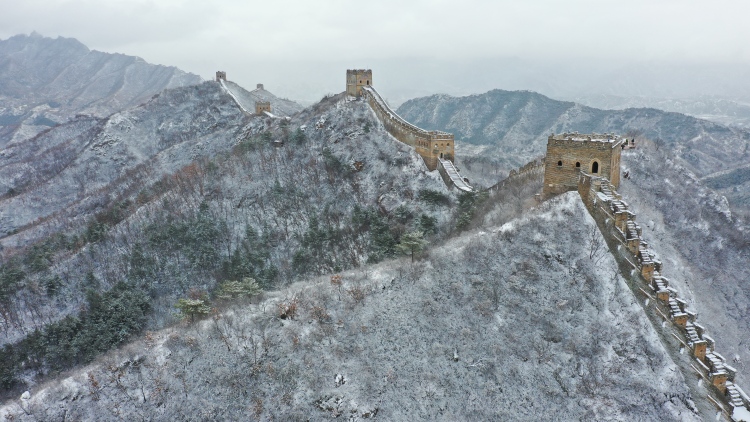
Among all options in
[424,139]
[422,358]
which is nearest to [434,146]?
[424,139]

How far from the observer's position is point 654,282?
2452 centimetres

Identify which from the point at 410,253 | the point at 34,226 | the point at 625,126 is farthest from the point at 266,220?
the point at 625,126

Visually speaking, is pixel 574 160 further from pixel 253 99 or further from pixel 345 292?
pixel 253 99

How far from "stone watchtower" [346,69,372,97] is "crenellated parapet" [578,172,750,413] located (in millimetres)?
46744

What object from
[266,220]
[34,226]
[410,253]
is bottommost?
[34,226]

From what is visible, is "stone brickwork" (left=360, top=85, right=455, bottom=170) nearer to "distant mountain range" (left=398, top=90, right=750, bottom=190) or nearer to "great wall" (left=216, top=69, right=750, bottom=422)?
"great wall" (left=216, top=69, right=750, bottom=422)

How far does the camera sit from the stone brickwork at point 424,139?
182 feet

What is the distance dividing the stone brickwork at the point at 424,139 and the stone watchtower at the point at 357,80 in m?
8.13

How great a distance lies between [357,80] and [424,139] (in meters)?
19.7

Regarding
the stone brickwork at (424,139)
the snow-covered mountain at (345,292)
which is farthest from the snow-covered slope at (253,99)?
the stone brickwork at (424,139)

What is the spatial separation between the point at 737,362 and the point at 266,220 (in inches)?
1978

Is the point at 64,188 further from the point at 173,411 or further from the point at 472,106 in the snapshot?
the point at 472,106

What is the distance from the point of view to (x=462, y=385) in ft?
71.9

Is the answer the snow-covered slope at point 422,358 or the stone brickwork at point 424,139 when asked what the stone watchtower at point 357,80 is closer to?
the stone brickwork at point 424,139
